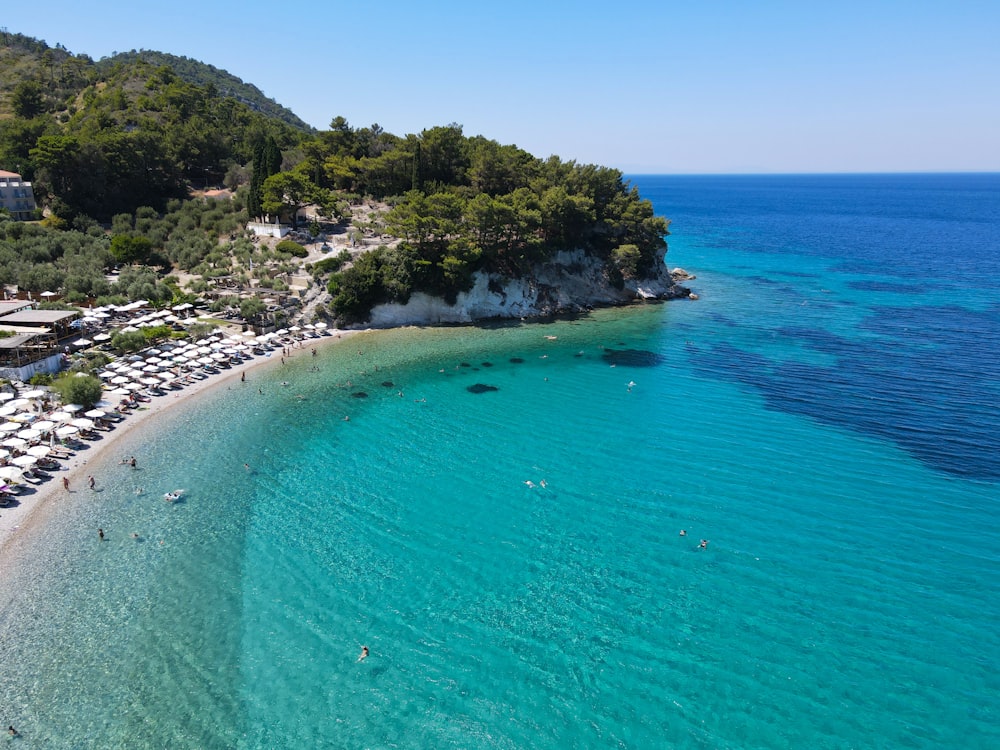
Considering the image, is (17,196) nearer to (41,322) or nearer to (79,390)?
(41,322)

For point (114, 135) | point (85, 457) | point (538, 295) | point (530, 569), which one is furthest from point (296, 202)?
→ point (530, 569)

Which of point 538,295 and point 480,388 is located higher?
point 538,295

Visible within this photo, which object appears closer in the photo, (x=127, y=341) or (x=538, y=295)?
(x=127, y=341)

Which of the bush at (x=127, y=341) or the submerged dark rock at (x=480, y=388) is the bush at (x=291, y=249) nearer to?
the bush at (x=127, y=341)

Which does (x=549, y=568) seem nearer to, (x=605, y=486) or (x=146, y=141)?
(x=605, y=486)

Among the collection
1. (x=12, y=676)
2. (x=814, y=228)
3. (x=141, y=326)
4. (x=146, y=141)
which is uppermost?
(x=146, y=141)

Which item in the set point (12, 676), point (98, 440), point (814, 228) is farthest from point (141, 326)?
point (814, 228)

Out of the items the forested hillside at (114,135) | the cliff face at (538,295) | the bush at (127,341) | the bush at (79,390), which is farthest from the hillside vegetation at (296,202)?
the bush at (79,390)
